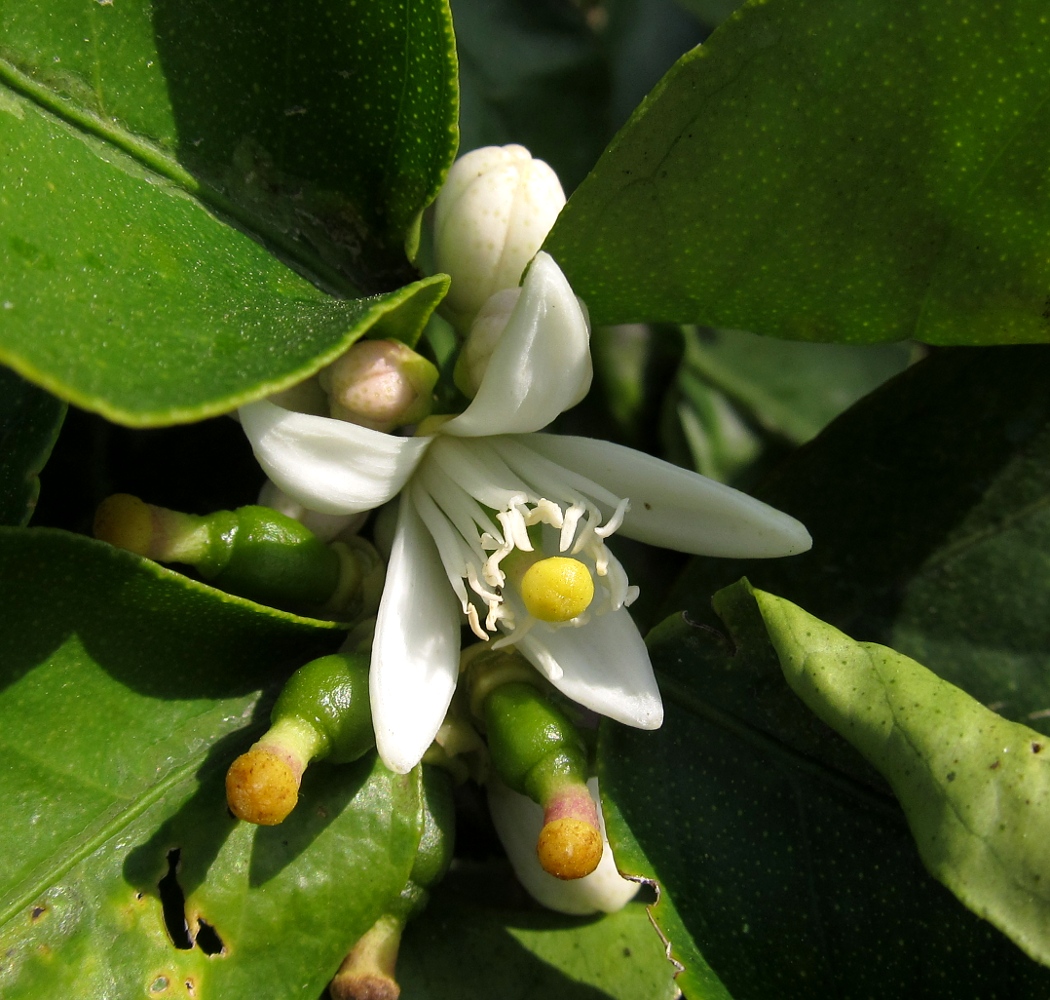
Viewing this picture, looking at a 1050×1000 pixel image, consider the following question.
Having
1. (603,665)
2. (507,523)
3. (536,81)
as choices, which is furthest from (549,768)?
(536,81)

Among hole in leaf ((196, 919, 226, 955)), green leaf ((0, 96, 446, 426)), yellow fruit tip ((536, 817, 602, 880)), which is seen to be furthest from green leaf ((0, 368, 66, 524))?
yellow fruit tip ((536, 817, 602, 880))

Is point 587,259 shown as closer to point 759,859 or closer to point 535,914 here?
point 759,859

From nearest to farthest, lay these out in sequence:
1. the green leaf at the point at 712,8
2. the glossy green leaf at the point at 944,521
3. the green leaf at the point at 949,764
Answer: the green leaf at the point at 949,764, the glossy green leaf at the point at 944,521, the green leaf at the point at 712,8

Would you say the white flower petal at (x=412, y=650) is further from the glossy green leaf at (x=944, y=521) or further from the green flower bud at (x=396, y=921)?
the glossy green leaf at (x=944, y=521)

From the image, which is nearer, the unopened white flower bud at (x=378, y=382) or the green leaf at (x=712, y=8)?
the unopened white flower bud at (x=378, y=382)

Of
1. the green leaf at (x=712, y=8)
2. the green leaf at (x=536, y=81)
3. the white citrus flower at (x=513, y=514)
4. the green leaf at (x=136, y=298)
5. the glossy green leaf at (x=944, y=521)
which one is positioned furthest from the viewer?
the green leaf at (x=536, y=81)

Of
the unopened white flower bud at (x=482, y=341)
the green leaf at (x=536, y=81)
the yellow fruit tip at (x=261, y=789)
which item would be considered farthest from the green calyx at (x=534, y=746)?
the green leaf at (x=536, y=81)
